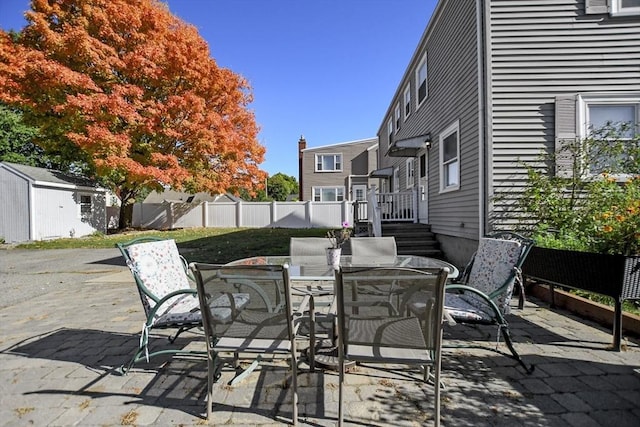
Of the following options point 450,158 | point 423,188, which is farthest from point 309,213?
point 450,158

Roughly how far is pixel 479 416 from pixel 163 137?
15.7 m

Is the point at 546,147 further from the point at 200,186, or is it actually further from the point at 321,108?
the point at 321,108

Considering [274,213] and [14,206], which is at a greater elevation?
[14,206]

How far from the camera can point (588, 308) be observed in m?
3.77

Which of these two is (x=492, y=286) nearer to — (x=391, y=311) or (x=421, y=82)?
(x=391, y=311)

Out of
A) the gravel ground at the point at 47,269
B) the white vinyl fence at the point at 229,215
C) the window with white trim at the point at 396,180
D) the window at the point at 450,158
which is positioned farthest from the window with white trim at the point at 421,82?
the white vinyl fence at the point at 229,215

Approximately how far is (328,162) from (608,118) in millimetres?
17780

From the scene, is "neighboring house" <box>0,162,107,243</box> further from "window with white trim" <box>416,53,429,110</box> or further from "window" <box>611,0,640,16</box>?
"window" <box>611,0,640,16</box>

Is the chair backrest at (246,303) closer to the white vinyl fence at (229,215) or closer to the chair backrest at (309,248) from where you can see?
the chair backrest at (309,248)

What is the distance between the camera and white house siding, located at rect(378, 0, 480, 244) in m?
6.34

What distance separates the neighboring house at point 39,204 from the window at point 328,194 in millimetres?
13128

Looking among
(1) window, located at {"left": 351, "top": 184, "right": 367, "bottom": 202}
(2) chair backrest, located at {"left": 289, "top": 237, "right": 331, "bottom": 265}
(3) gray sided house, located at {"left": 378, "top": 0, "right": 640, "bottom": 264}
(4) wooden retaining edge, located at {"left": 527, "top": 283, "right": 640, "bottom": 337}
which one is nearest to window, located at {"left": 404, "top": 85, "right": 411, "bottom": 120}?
(3) gray sided house, located at {"left": 378, "top": 0, "right": 640, "bottom": 264}

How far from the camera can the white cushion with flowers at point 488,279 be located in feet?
8.79

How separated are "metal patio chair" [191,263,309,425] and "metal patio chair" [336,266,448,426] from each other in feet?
1.10
